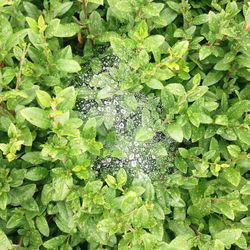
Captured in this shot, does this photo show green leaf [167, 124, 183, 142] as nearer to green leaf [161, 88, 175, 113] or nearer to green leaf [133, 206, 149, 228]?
green leaf [161, 88, 175, 113]

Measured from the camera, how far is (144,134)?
204cm

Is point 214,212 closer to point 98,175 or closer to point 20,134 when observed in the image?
point 98,175

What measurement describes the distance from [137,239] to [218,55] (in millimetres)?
974

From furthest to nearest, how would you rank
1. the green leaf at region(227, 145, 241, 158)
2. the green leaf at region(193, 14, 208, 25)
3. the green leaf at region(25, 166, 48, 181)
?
1. the green leaf at region(193, 14, 208, 25)
2. the green leaf at region(227, 145, 241, 158)
3. the green leaf at region(25, 166, 48, 181)

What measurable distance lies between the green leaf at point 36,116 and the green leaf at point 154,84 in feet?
1.57

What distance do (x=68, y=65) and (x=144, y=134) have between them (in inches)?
17.0

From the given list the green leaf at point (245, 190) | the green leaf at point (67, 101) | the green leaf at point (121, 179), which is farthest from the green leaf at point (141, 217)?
the green leaf at point (245, 190)

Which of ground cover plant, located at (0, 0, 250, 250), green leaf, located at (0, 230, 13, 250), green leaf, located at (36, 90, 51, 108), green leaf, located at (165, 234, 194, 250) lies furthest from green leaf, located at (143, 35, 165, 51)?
green leaf, located at (0, 230, 13, 250)

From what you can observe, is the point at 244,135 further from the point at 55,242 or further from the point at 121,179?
the point at 55,242

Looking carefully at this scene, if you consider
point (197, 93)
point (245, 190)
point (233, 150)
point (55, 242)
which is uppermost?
point (197, 93)

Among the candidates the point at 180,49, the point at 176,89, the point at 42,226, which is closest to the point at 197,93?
the point at 176,89

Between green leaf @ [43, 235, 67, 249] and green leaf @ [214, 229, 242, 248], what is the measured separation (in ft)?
2.18

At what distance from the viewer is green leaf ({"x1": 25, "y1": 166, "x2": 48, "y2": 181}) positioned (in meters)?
2.04

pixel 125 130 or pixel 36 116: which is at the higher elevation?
pixel 36 116
